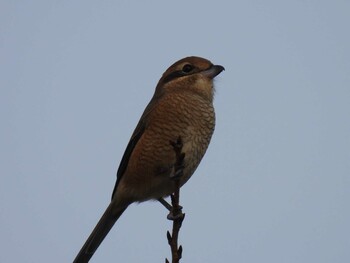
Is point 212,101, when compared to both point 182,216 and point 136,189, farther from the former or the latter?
point 182,216

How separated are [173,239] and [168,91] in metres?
2.37

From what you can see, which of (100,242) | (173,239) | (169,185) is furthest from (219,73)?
(173,239)

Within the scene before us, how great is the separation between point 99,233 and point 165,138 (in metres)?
1.18

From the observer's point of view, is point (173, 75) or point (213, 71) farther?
point (173, 75)

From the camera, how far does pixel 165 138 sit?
15.4 feet

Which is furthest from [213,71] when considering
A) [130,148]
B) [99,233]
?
[99,233]

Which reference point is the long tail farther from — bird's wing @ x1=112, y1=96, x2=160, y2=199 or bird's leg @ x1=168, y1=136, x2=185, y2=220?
bird's leg @ x1=168, y1=136, x2=185, y2=220

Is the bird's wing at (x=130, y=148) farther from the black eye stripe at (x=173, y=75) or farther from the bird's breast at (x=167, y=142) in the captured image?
the black eye stripe at (x=173, y=75)

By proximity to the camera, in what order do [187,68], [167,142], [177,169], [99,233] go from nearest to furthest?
[177,169]
[167,142]
[99,233]
[187,68]

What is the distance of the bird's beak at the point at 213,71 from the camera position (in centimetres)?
515

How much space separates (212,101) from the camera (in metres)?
5.24

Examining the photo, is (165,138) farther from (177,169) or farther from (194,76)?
(177,169)

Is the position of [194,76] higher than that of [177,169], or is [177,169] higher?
[194,76]

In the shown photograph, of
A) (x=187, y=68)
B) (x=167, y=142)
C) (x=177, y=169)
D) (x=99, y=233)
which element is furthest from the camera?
(x=187, y=68)
